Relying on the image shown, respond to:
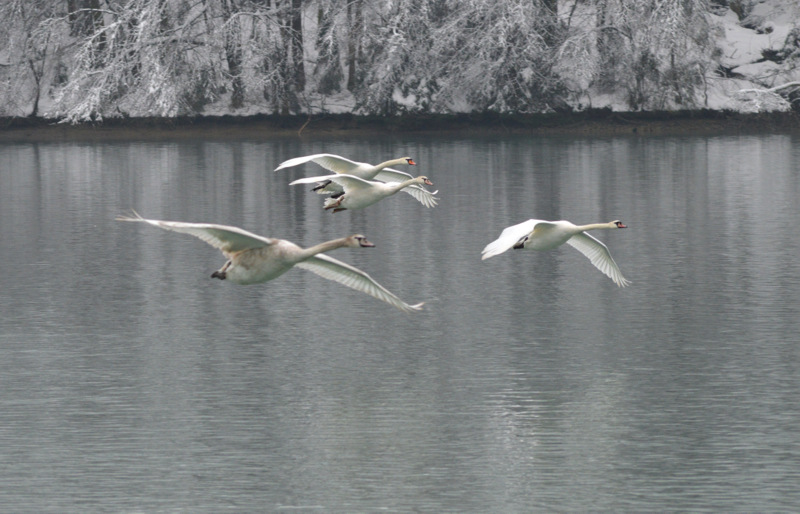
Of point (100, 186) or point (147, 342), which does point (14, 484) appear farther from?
point (100, 186)

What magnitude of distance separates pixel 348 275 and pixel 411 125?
36331 millimetres

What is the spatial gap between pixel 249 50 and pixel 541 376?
33888 millimetres

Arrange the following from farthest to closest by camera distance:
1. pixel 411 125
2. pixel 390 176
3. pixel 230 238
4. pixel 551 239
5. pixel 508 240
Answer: pixel 411 125 → pixel 390 176 → pixel 551 239 → pixel 508 240 → pixel 230 238

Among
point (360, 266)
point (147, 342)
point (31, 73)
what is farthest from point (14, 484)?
point (31, 73)

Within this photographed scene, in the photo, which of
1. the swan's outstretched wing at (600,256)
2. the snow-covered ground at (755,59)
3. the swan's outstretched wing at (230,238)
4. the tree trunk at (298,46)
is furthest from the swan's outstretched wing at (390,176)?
the snow-covered ground at (755,59)

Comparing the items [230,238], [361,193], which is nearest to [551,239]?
[361,193]

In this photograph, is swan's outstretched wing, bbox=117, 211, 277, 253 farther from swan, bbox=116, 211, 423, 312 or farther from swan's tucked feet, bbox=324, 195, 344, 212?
swan's tucked feet, bbox=324, 195, 344, 212

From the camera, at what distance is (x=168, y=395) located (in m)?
14.4

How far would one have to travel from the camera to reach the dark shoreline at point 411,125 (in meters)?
49.3

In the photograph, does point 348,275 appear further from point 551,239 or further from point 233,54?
point 233,54

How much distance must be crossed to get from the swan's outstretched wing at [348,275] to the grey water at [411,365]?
119 centimetres

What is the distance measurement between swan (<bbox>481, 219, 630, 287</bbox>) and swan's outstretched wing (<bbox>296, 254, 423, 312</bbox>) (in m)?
1.09

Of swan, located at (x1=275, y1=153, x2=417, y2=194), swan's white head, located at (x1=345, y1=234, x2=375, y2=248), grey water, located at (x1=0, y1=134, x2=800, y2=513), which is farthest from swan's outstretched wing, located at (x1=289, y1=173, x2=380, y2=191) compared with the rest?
swan's white head, located at (x1=345, y1=234, x2=375, y2=248)

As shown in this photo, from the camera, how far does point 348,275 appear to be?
13.7 m
